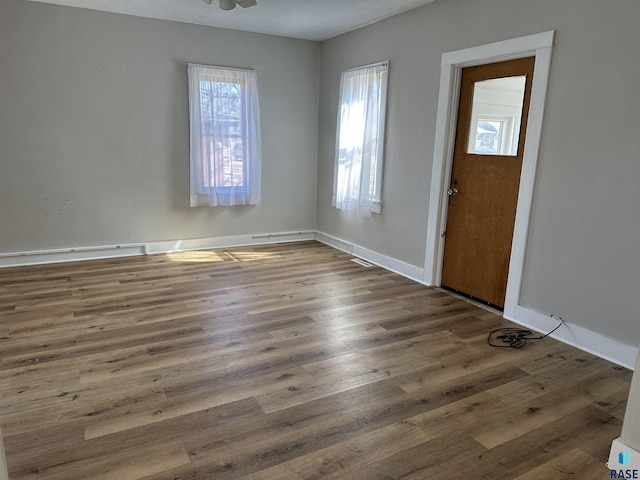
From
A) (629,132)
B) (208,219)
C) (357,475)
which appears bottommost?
(357,475)

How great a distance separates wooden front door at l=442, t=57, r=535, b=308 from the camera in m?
3.44

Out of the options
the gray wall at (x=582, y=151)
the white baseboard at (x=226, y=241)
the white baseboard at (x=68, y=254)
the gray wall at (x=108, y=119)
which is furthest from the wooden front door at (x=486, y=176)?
the white baseboard at (x=68, y=254)

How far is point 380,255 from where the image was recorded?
16.2ft

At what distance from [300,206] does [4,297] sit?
11.4ft

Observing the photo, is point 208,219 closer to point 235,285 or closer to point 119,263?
point 119,263

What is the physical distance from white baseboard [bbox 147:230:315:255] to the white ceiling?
8.14 ft

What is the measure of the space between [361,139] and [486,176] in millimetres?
1679

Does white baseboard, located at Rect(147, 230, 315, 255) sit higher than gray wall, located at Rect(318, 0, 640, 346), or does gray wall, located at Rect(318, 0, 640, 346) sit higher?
gray wall, located at Rect(318, 0, 640, 346)

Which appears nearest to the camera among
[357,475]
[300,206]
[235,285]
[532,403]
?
[357,475]

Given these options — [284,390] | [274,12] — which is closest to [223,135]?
[274,12]

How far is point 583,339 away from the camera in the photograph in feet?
9.89

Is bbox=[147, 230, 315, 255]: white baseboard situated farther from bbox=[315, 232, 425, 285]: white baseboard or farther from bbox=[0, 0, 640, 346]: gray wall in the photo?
bbox=[315, 232, 425, 285]: white baseboard

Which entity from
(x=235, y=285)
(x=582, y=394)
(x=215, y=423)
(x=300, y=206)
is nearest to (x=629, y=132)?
(x=582, y=394)

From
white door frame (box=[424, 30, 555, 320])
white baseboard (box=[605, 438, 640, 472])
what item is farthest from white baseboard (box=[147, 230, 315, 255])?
white baseboard (box=[605, 438, 640, 472])
